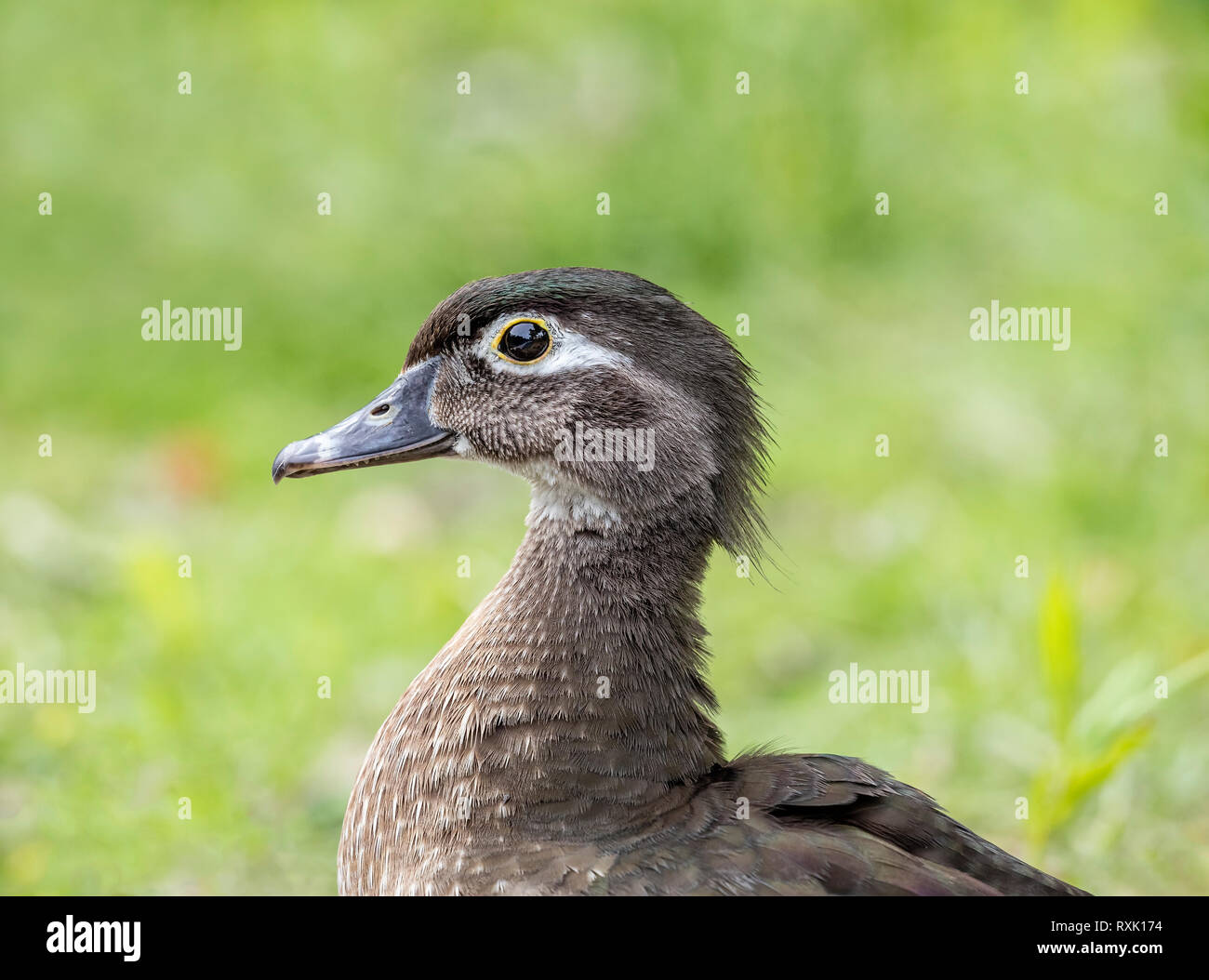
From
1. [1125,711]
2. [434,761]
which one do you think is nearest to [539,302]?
[434,761]

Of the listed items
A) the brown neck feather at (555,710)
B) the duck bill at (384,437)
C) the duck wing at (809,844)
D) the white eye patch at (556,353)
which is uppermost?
the white eye patch at (556,353)

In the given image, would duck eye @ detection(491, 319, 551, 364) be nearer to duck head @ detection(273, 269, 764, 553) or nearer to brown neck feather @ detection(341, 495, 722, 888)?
duck head @ detection(273, 269, 764, 553)

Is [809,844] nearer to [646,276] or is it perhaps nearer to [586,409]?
[586,409]

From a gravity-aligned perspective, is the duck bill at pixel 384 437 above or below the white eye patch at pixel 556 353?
below

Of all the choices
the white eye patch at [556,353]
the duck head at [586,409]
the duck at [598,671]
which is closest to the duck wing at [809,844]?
the duck at [598,671]

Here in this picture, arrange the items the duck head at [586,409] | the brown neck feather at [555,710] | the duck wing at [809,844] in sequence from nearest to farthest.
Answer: the duck wing at [809,844]
the brown neck feather at [555,710]
the duck head at [586,409]

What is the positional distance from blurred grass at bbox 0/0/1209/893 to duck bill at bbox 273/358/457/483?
103 cm

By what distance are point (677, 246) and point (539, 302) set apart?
3.04m

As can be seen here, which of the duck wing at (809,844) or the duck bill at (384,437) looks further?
the duck bill at (384,437)

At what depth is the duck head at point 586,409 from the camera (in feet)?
7.68

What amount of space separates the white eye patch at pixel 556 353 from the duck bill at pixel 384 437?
11 centimetres

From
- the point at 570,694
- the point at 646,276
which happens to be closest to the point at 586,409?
the point at 570,694

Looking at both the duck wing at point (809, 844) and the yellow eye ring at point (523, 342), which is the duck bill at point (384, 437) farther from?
the duck wing at point (809, 844)

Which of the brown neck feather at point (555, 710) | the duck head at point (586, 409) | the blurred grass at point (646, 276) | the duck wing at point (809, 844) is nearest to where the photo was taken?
the duck wing at point (809, 844)
